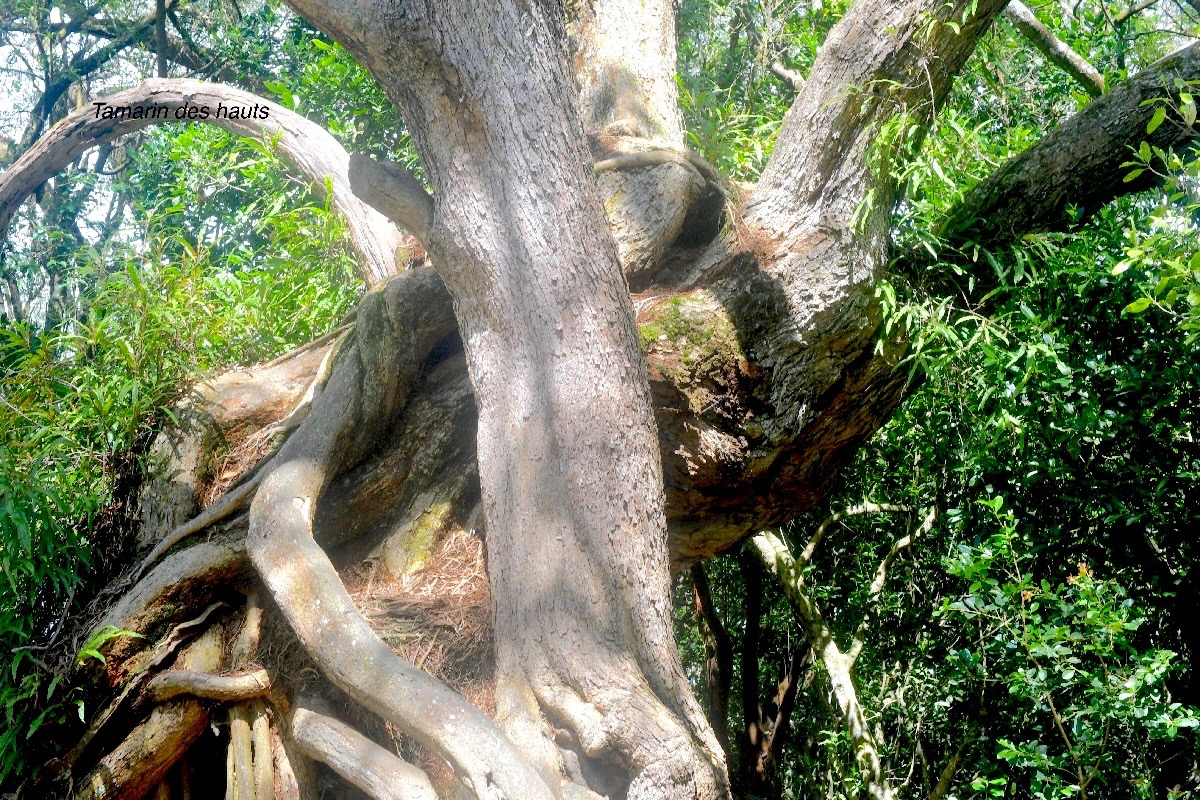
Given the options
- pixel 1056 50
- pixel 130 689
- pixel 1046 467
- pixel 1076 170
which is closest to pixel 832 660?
pixel 1046 467

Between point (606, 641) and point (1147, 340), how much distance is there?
286cm

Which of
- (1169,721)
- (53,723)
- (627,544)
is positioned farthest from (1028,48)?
(53,723)

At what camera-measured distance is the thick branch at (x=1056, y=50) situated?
4707 millimetres

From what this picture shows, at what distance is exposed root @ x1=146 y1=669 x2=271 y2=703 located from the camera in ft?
9.38

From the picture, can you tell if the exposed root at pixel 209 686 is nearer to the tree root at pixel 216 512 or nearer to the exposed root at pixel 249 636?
the exposed root at pixel 249 636

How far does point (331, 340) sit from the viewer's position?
13.9ft

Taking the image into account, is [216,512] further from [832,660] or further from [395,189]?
[832,660]

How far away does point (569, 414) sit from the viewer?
8.53 ft

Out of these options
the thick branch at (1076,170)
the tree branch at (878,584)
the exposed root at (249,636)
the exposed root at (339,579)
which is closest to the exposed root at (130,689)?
the exposed root at (249,636)

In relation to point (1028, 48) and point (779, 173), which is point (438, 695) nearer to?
point (779, 173)

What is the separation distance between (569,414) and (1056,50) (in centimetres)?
363

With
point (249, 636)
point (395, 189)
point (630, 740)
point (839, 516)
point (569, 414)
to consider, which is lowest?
point (630, 740)

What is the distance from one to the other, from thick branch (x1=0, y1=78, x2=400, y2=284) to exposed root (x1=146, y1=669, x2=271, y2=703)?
2317mm

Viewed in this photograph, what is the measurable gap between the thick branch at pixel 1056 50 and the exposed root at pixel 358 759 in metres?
4.43
